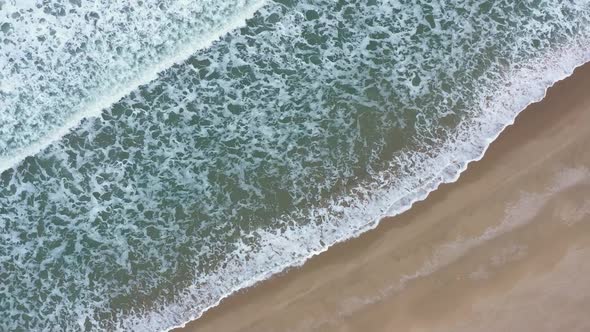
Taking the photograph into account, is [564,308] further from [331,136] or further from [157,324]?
[157,324]

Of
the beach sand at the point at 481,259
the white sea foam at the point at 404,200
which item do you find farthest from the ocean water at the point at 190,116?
the beach sand at the point at 481,259

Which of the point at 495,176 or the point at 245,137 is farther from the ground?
the point at 245,137

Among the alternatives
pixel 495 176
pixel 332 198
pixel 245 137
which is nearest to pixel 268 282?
pixel 332 198

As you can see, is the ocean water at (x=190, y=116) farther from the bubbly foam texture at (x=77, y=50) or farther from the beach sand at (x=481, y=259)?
the beach sand at (x=481, y=259)

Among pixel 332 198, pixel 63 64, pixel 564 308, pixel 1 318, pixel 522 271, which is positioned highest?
pixel 63 64

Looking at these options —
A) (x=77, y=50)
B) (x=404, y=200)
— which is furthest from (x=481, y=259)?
(x=77, y=50)

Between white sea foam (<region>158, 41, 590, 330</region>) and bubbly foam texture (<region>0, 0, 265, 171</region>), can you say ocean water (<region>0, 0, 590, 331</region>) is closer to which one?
bubbly foam texture (<region>0, 0, 265, 171</region>)

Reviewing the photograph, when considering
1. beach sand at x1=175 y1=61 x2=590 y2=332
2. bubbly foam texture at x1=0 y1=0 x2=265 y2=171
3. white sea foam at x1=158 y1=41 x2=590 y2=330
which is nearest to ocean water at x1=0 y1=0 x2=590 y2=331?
bubbly foam texture at x1=0 y1=0 x2=265 y2=171
